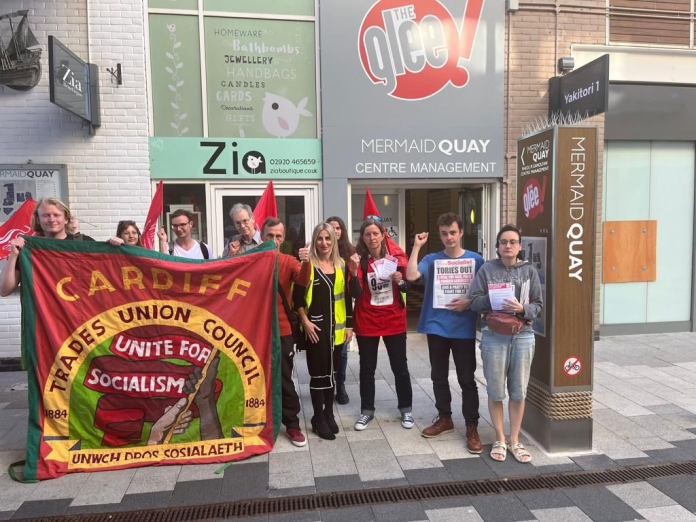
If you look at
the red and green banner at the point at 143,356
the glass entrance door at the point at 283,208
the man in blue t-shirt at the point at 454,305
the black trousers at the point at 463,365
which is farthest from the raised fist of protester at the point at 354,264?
the glass entrance door at the point at 283,208

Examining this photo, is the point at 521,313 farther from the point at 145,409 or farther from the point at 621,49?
the point at 621,49

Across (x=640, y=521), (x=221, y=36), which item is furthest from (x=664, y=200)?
(x=221, y=36)

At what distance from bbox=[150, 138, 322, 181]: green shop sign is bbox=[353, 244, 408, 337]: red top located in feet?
9.96

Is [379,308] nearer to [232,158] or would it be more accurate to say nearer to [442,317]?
[442,317]

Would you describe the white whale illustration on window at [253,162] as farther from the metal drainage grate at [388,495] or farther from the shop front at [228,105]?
the metal drainage grate at [388,495]

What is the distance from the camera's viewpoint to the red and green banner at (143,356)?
3719 millimetres

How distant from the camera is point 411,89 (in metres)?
7.16

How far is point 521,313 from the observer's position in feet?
12.0

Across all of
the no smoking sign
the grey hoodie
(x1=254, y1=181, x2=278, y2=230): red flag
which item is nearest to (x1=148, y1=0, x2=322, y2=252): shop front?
(x1=254, y1=181, x2=278, y2=230): red flag

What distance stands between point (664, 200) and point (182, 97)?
7704 millimetres

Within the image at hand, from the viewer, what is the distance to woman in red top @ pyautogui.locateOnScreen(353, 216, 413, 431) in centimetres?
438

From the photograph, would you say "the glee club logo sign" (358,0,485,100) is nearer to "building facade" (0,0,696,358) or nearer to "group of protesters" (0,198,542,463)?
"building facade" (0,0,696,358)

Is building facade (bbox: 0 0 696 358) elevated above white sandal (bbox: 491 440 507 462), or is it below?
above

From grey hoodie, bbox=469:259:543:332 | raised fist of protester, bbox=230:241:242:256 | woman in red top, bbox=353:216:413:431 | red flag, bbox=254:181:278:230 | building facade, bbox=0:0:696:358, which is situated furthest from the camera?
building facade, bbox=0:0:696:358
